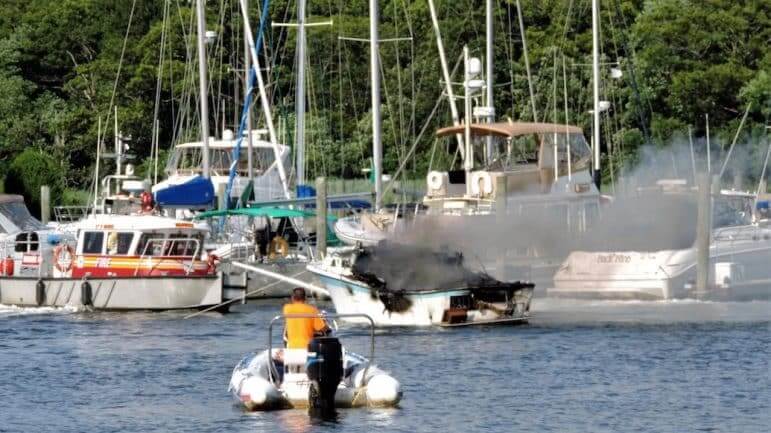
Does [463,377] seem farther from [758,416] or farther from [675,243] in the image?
[675,243]

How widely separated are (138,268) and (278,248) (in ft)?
27.6

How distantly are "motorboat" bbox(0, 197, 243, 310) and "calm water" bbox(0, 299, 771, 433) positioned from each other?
21.2 inches

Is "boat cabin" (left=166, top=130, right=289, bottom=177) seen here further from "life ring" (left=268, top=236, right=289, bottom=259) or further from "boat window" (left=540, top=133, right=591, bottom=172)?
"boat window" (left=540, top=133, right=591, bottom=172)

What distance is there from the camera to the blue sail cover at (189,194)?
61.8 m

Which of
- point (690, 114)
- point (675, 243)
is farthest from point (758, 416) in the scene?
point (690, 114)

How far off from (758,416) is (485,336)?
13.1 m

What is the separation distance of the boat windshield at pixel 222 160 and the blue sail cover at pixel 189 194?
1180cm

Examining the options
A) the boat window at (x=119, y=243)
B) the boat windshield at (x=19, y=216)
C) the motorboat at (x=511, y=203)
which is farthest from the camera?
the boat windshield at (x=19, y=216)

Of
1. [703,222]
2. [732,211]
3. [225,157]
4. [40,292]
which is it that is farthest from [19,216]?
[703,222]

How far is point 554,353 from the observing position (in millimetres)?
45625

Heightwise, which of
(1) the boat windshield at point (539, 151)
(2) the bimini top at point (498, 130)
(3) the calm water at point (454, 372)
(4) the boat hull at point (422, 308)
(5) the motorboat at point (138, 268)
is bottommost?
(3) the calm water at point (454, 372)

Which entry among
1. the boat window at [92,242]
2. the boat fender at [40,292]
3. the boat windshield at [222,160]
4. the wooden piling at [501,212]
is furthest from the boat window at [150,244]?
the boat windshield at [222,160]

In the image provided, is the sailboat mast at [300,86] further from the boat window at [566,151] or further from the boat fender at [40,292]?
the boat fender at [40,292]

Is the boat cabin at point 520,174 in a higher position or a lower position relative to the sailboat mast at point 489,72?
lower
